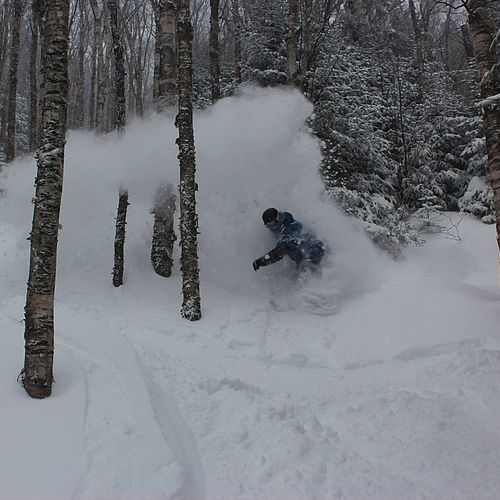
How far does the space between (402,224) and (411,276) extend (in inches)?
101

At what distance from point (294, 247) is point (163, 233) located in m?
2.43

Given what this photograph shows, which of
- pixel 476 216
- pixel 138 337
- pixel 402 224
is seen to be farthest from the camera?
pixel 476 216

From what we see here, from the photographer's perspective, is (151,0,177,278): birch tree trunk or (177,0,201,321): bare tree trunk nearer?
(177,0,201,321): bare tree trunk

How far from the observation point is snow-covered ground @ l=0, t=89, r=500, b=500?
3100 mm

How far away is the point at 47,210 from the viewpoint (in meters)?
4.14

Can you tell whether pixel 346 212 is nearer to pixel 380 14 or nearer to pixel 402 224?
pixel 402 224

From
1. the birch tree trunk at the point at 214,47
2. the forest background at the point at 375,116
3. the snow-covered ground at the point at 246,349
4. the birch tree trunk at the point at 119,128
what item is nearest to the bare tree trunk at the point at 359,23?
the forest background at the point at 375,116

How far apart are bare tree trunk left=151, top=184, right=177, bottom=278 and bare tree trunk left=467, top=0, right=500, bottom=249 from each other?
5.29 metres

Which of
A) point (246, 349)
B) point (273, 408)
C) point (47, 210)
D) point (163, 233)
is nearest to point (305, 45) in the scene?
point (163, 233)

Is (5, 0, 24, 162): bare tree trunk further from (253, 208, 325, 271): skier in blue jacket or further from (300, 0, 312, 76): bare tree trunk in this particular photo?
(253, 208, 325, 271): skier in blue jacket

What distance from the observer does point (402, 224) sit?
9.71m

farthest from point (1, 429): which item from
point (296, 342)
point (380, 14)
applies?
point (380, 14)

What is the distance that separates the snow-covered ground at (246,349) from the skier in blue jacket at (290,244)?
347 millimetres

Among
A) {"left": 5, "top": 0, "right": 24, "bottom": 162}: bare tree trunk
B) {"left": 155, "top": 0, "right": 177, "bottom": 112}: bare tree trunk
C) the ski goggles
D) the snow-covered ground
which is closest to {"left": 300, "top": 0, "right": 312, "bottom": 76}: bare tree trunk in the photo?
the snow-covered ground
